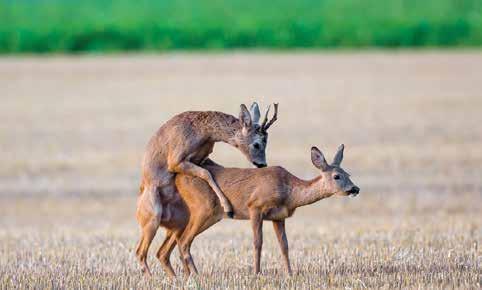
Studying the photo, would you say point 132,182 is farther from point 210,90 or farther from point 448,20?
point 448,20

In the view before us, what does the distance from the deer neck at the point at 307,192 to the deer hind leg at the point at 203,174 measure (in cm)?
58

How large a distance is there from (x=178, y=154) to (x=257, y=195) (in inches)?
33.5

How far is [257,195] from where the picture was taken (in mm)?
10734

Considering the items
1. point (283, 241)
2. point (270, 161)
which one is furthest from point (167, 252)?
point (270, 161)

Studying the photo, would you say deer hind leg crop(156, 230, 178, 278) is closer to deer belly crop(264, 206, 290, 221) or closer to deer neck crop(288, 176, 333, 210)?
deer belly crop(264, 206, 290, 221)

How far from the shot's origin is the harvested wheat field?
1161cm

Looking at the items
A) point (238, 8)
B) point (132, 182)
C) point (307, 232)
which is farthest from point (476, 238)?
point (238, 8)

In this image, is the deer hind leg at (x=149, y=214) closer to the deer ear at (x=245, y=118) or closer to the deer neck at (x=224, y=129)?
the deer neck at (x=224, y=129)

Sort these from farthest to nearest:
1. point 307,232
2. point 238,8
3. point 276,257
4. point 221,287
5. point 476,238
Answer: point 238,8
point 307,232
point 476,238
point 276,257
point 221,287

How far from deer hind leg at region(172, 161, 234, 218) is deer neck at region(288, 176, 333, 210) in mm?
576

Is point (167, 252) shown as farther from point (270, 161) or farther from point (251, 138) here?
point (270, 161)

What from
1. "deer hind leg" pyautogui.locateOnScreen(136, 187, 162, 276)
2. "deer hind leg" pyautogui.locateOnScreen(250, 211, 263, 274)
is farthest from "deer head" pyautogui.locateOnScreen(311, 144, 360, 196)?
"deer hind leg" pyautogui.locateOnScreen(136, 187, 162, 276)

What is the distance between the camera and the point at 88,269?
11.6 metres

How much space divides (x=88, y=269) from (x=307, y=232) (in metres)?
4.73
